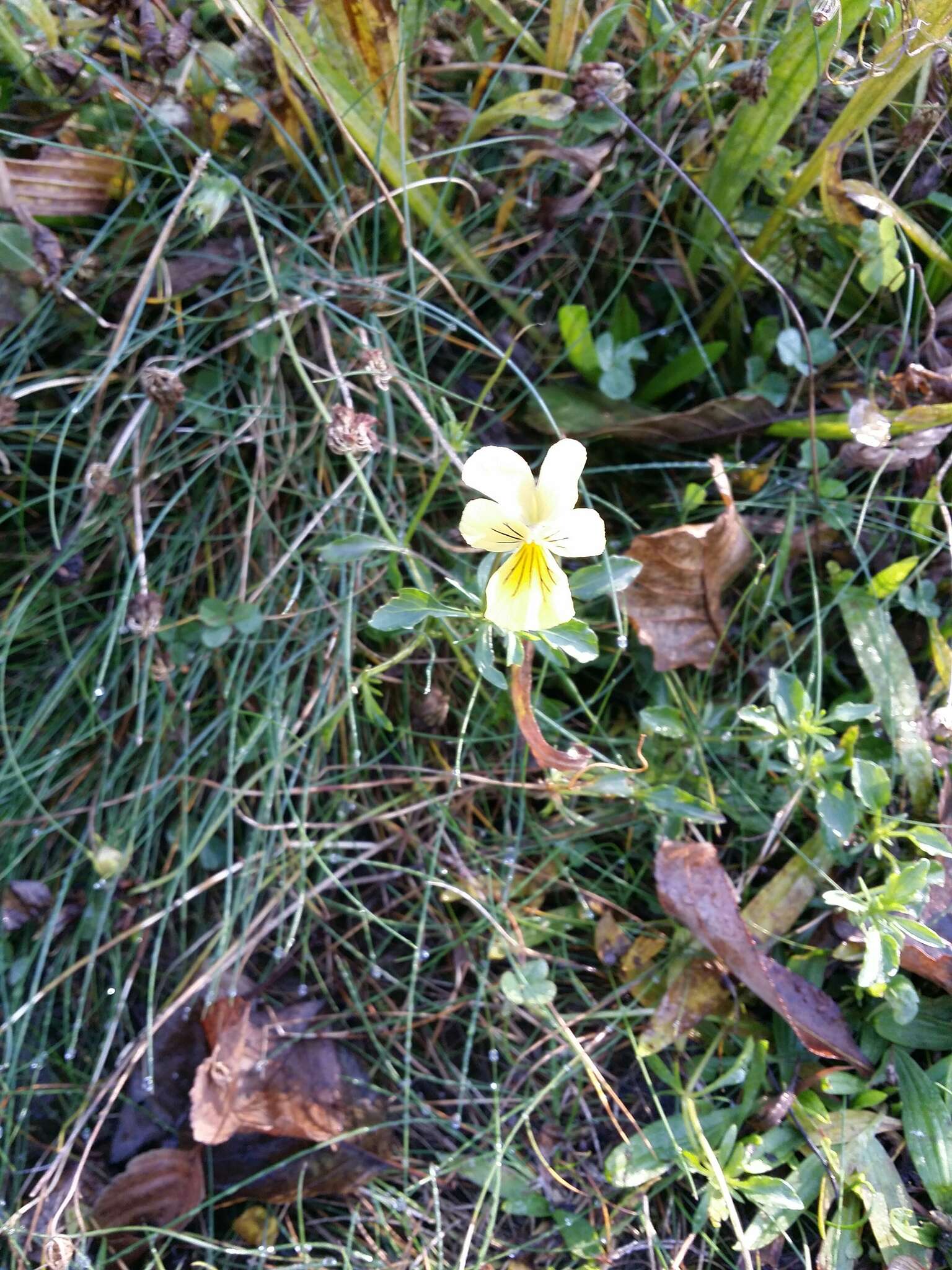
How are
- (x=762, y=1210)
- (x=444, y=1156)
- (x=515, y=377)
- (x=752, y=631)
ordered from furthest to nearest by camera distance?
(x=515, y=377) → (x=752, y=631) → (x=444, y=1156) → (x=762, y=1210)

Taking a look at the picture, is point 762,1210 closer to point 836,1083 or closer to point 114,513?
point 836,1083

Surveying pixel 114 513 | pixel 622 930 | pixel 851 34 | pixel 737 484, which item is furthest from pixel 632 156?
pixel 622 930

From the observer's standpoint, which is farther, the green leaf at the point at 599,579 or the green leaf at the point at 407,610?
the green leaf at the point at 599,579

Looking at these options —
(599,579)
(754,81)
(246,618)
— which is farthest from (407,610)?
(754,81)

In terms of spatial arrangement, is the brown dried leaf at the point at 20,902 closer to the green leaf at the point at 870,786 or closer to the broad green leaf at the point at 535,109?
the green leaf at the point at 870,786

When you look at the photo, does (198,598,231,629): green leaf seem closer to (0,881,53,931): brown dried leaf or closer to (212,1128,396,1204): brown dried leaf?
(0,881,53,931): brown dried leaf

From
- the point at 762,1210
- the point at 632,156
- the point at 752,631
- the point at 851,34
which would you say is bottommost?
the point at 762,1210

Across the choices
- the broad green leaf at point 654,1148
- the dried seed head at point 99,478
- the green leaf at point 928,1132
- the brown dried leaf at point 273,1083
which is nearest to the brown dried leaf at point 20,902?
the brown dried leaf at point 273,1083
